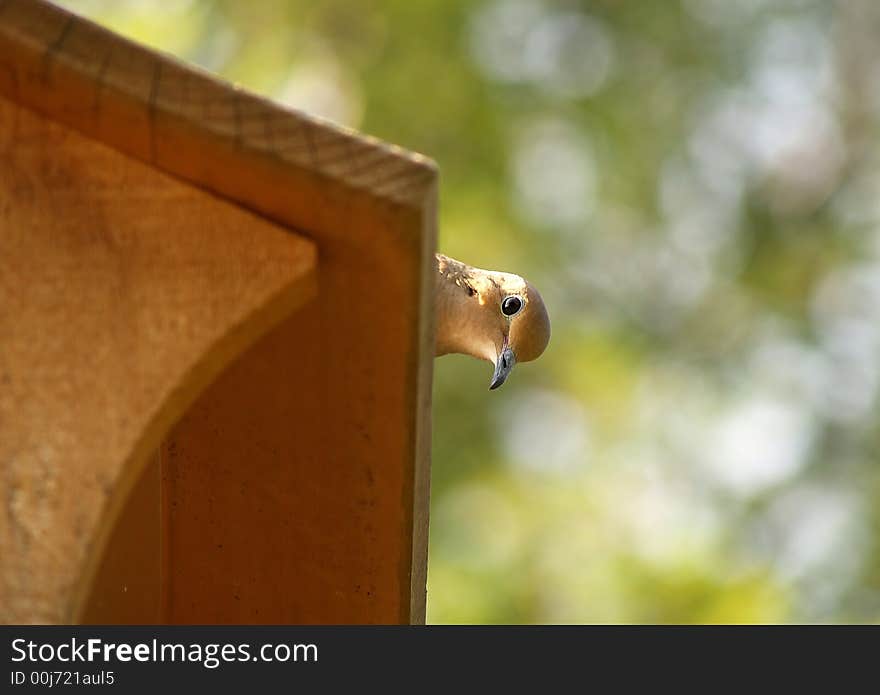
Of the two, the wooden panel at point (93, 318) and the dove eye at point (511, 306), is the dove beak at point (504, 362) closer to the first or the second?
the dove eye at point (511, 306)

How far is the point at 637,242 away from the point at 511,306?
9.19 meters

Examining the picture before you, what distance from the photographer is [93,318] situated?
2084mm

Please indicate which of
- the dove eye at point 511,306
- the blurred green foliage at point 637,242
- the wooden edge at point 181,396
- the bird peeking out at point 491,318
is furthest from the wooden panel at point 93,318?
the blurred green foliage at point 637,242

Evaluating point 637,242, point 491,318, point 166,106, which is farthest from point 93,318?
point 637,242

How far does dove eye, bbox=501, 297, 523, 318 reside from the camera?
4.31 m

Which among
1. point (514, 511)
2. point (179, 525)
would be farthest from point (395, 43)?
point (179, 525)

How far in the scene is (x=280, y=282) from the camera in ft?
7.00

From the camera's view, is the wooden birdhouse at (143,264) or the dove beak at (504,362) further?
the dove beak at (504,362)

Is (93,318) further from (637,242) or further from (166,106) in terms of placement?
(637,242)

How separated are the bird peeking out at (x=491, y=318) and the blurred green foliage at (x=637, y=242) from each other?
655 centimetres

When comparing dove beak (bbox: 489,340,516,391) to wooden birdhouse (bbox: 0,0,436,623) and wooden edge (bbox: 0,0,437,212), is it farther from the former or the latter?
wooden edge (bbox: 0,0,437,212)

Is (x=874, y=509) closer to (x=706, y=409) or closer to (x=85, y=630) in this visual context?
(x=706, y=409)

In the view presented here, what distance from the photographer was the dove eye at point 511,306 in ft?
14.1

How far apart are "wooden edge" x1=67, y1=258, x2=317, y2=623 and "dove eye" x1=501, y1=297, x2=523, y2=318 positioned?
2121mm
